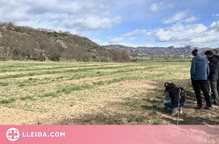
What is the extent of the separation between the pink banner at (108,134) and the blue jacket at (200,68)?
1996 mm

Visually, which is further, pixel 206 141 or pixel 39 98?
pixel 39 98

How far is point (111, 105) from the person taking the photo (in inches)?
290

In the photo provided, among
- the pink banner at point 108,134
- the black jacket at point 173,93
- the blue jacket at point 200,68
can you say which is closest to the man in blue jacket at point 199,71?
the blue jacket at point 200,68

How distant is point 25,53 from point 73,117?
6434 centimetres

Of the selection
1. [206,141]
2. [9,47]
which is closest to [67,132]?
[206,141]

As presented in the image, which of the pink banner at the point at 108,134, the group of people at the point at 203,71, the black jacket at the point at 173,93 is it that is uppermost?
the group of people at the point at 203,71

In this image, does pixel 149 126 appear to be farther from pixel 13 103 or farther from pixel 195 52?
pixel 13 103

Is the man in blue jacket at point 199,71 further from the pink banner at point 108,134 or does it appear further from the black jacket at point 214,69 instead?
the pink banner at point 108,134

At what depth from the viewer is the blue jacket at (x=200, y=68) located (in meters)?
5.99

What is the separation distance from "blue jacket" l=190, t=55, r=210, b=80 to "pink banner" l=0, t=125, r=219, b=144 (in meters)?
2.00

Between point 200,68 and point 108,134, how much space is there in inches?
175

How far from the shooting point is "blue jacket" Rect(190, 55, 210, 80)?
19.7 feet

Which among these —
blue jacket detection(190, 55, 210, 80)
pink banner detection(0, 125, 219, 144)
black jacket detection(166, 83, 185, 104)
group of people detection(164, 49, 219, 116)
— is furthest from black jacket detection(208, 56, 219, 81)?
pink banner detection(0, 125, 219, 144)

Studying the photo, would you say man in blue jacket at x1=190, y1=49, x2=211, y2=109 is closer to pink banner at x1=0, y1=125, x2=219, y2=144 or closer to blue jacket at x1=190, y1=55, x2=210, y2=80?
blue jacket at x1=190, y1=55, x2=210, y2=80
